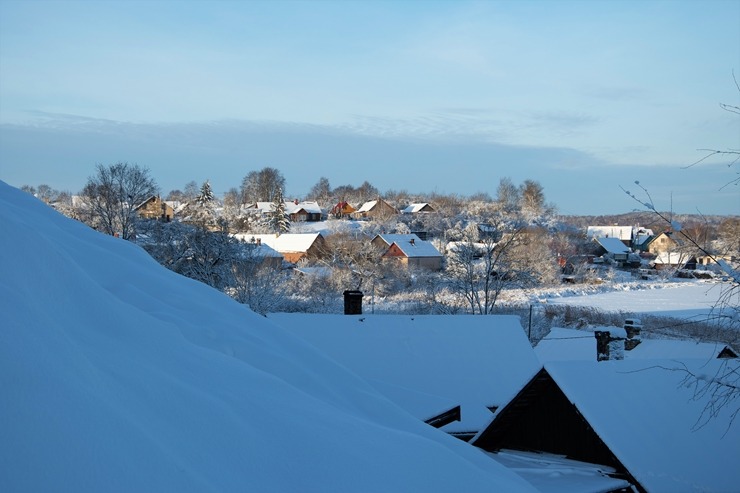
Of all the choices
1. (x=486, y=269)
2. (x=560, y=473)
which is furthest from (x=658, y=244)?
(x=560, y=473)

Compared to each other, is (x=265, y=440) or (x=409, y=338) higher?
(x=265, y=440)

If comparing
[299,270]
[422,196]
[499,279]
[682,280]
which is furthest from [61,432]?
[422,196]

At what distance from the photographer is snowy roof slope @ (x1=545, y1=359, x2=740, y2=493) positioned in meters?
8.36

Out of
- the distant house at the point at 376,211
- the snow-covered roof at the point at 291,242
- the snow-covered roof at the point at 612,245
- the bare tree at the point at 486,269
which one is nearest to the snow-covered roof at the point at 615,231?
the snow-covered roof at the point at 612,245

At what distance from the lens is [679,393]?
9688 millimetres

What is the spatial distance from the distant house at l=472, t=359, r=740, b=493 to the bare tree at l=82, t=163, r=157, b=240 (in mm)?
32365

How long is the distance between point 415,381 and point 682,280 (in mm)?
61556

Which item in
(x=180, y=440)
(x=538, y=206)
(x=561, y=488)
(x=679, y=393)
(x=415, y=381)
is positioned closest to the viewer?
(x=180, y=440)

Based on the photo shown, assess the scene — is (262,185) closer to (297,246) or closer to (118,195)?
(297,246)

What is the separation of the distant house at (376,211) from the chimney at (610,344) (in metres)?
76.2

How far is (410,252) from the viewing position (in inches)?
2441

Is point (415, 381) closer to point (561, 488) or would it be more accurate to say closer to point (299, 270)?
point (561, 488)

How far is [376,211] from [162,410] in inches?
3693

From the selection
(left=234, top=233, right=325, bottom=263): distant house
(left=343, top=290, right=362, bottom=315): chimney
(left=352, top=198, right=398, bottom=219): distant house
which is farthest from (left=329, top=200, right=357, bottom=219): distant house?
(left=343, top=290, right=362, bottom=315): chimney
